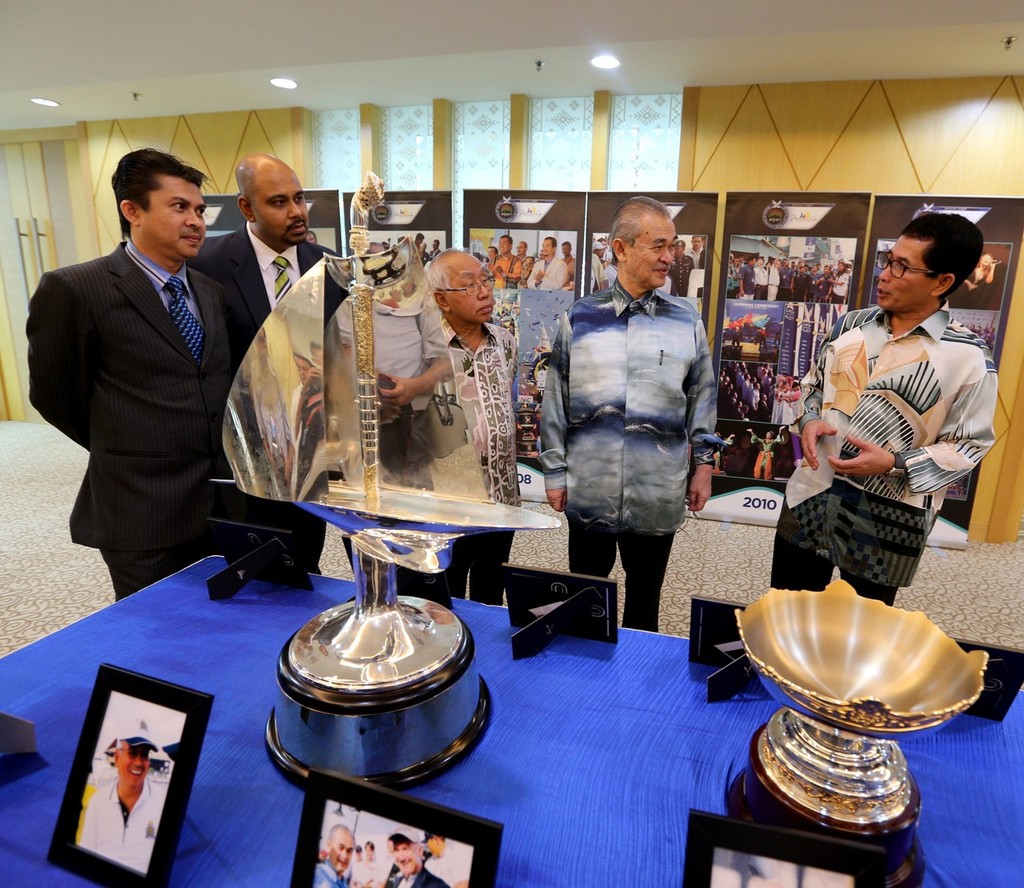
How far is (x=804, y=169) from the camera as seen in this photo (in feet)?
12.9

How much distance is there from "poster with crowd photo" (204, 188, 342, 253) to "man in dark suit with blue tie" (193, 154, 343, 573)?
94.1 inches

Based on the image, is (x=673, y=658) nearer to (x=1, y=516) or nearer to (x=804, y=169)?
(x=804, y=169)

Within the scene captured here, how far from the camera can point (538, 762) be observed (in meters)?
0.93

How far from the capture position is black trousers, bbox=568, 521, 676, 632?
1.89 m

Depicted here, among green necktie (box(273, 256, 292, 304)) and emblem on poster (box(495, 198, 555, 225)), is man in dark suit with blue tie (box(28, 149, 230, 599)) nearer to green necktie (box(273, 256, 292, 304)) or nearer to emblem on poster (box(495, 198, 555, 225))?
green necktie (box(273, 256, 292, 304))

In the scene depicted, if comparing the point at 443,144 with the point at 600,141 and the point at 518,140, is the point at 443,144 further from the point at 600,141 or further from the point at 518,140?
the point at 600,141

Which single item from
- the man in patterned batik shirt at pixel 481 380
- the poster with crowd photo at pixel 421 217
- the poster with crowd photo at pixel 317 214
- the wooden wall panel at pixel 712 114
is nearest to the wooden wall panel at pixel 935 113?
the wooden wall panel at pixel 712 114

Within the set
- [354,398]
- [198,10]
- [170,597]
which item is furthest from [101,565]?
[354,398]

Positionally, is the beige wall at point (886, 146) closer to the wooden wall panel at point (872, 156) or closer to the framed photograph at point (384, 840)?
the wooden wall panel at point (872, 156)

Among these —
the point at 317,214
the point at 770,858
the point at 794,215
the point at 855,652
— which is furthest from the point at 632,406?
the point at 317,214

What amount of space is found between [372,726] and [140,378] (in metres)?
1.20

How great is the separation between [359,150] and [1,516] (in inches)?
142

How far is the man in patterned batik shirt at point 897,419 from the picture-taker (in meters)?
1.51

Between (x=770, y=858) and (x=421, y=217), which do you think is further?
(x=421, y=217)
